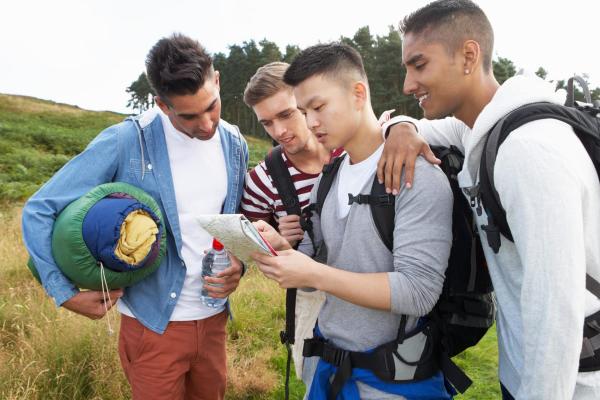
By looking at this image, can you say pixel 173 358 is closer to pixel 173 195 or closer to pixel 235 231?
pixel 173 195

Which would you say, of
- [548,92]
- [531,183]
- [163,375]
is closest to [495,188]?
[531,183]

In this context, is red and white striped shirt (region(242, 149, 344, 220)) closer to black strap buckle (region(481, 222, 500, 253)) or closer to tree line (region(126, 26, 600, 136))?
black strap buckle (region(481, 222, 500, 253))

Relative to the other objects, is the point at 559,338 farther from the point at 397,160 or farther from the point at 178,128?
the point at 178,128

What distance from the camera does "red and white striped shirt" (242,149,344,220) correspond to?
9.62 feet

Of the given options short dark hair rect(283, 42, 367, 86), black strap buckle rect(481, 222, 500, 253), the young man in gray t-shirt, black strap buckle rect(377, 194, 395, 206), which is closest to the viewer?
black strap buckle rect(481, 222, 500, 253)

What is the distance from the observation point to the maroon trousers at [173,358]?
2.71 meters

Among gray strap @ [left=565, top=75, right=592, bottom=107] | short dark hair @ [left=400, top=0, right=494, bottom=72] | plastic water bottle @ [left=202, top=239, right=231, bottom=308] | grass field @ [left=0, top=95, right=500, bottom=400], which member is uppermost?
short dark hair @ [left=400, top=0, right=494, bottom=72]

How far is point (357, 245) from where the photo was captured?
208 cm

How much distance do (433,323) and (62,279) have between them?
6.41ft

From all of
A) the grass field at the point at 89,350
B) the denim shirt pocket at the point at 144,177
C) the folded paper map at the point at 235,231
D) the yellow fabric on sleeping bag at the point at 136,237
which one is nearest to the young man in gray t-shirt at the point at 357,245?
the folded paper map at the point at 235,231

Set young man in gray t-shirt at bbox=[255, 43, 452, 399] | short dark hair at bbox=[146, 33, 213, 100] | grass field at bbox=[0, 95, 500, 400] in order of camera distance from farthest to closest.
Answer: grass field at bbox=[0, 95, 500, 400] < short dark hair at bbox=[146, 33, 213, 100] < young man in gray t-shirt at bbox=[255, 43, 452, 399]

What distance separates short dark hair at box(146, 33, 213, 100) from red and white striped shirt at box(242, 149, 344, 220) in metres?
0.73

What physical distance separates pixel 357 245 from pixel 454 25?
1.15m

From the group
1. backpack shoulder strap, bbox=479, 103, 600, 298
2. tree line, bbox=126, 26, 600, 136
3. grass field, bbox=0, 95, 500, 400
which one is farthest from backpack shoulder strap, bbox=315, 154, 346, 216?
tree line, bbox=126, 26, 600, 136
